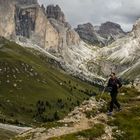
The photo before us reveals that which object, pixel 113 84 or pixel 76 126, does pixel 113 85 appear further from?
pixel 76 126

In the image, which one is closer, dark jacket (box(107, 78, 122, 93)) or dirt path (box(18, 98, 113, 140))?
dirt path (box(18, 98, 113, 140))

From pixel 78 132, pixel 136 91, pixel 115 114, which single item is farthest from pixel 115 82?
pixel 136 91

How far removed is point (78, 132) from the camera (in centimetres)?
4988

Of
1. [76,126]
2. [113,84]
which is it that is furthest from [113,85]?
[76,126]

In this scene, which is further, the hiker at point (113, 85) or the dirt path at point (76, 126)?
the hiker at point (113, 85)

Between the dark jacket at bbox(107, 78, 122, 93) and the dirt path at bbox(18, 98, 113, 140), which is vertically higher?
the dark jacket at bbox(107, 78, 122, 93)

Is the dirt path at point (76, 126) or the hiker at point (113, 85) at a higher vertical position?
the hiker at point (113, 85)

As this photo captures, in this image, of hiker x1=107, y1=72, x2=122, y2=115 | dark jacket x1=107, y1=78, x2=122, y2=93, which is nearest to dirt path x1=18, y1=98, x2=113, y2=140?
hiker x1=107, y1=72, x2=122, y2=115

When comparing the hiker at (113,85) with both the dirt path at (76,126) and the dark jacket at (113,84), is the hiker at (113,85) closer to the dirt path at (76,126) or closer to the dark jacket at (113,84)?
the dark jacket at (113,84)

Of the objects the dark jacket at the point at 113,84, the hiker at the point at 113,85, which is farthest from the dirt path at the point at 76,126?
the dark jacket at the point at 113,84

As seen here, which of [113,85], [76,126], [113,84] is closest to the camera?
[76,126]

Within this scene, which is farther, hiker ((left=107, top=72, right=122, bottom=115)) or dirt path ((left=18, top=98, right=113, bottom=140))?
hiker ((left=107, top=72, right=122, bottom=115))

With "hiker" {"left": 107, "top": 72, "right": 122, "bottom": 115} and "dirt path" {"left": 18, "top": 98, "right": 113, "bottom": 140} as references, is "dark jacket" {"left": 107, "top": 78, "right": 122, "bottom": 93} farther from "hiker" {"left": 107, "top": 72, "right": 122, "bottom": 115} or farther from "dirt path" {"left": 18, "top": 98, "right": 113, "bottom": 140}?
"dirt path" {"left": 18, "top": 98, "right": 113, "bottom": 140}

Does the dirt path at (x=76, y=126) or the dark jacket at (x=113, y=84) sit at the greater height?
the dark jacket at (x=113, y=84)
